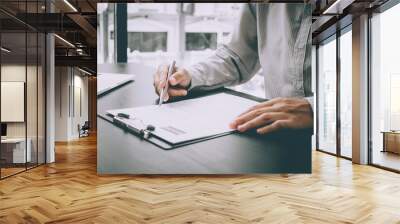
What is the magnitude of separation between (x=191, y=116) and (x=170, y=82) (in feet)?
2.17

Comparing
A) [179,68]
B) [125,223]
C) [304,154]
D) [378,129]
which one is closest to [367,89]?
[378,129]

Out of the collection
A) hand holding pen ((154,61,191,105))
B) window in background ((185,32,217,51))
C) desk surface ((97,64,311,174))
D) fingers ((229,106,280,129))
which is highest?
window in background ((185,32,217,51))

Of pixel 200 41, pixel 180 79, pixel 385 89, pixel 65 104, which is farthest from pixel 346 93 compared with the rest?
pixel 65 104

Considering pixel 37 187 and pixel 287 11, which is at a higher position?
pixel 287 11

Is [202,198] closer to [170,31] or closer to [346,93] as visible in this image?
[170,31]

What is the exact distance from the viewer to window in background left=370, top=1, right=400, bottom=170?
714 cm

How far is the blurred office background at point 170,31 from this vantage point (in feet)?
20.6

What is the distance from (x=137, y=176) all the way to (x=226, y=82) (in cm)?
222

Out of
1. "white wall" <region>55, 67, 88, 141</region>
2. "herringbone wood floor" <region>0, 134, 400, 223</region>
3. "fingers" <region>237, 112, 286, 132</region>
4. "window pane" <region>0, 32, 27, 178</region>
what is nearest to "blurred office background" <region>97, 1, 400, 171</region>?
"fingers" <region>237, 112, 286, 132</region>

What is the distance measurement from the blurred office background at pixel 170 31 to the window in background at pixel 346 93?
361 cm

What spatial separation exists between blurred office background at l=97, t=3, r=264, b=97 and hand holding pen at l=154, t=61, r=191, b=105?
137mm

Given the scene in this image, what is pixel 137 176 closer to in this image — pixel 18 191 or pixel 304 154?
pixel 18 191

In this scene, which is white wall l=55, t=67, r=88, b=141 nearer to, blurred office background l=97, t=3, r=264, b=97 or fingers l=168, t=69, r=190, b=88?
blurred office background l=97, t=3, r=264, b=97

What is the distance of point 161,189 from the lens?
17.6 feet
